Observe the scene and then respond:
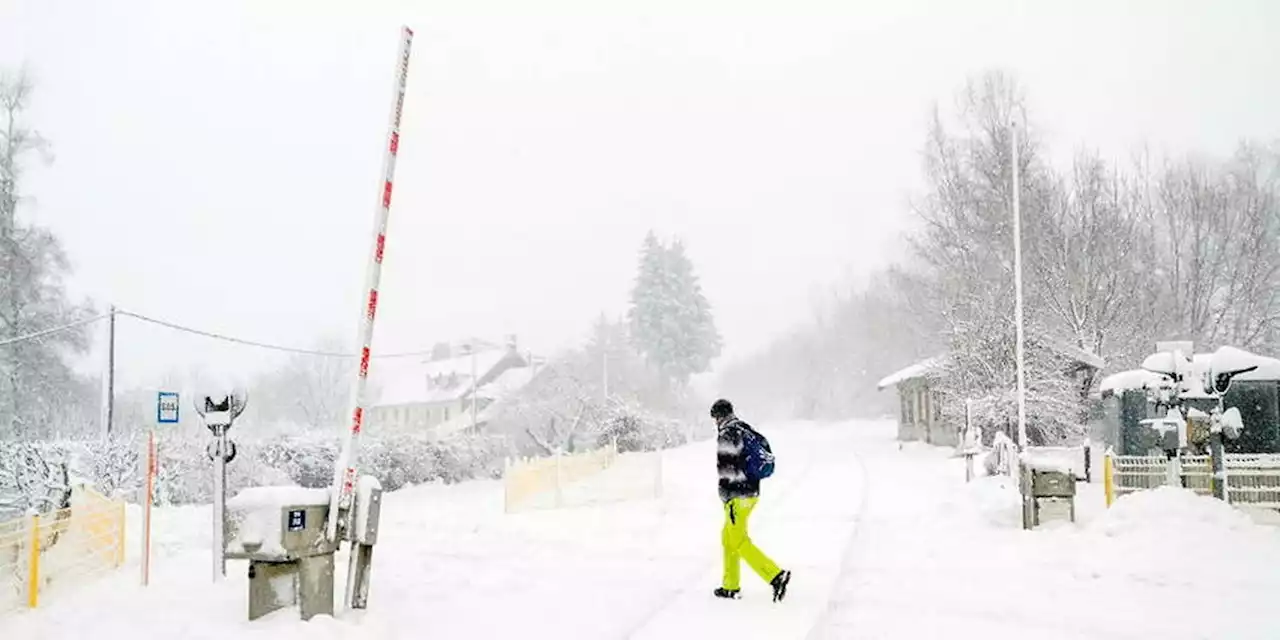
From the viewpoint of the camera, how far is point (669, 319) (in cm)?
6450

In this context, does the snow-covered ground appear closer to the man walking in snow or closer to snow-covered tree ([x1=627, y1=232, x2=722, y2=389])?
the man walking in snow

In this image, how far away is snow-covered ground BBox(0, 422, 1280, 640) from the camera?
6922mm

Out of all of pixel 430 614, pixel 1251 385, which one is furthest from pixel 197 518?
pixel 1251 385

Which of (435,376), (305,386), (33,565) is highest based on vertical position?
(435,376)

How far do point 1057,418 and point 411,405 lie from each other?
187 ft

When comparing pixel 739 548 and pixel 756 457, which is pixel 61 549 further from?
pixel 756 457

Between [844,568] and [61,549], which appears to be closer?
[844,568]

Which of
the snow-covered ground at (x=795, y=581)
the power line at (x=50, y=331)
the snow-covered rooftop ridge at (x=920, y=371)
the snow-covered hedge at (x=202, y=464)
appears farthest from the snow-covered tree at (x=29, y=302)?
the snow-covered rooftop ridge at (x=920, y=371)

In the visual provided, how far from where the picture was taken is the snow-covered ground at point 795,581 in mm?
6922

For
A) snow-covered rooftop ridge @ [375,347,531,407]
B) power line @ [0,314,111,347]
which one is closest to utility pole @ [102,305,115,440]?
power line @ [0,314,111,347]

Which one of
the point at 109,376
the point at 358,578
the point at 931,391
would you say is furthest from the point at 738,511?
the point at 931,391

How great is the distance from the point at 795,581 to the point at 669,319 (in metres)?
55.8

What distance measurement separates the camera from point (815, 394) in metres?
85.4

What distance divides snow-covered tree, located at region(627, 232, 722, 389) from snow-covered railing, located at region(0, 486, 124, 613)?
53.0 metres
